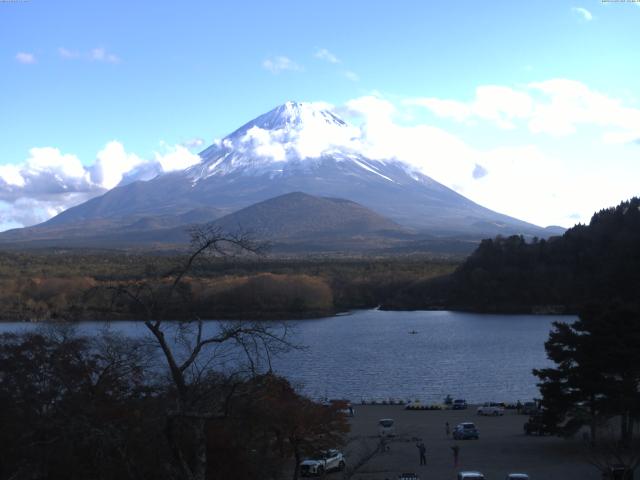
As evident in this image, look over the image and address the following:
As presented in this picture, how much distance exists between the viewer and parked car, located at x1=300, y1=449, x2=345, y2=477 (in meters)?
13.2

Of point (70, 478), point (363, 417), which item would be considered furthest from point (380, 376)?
point (70, 478)

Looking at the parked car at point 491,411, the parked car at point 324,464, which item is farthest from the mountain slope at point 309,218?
the parked car at point 324,464

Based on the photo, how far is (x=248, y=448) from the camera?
391 inches

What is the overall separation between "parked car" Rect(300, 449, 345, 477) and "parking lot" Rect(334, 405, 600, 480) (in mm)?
348

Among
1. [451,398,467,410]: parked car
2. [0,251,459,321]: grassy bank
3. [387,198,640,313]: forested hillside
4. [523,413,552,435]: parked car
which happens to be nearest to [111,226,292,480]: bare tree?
[523,413,552,435]: parked car

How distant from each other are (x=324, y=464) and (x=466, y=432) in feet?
18.8

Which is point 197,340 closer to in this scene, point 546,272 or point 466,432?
point 466,432

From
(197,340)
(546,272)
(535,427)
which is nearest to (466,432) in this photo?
(535,427)

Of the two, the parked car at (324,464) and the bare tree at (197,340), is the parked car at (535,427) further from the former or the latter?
the bare tree at (197,340)

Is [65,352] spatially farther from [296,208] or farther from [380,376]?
[296,208]

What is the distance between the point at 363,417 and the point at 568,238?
4933cm

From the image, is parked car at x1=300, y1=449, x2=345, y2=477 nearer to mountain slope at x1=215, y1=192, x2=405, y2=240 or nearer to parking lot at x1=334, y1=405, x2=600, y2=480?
parking lot at x1=334, y1=405, x2=600, y2=480

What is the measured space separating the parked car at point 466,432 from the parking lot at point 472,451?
0.15 metres

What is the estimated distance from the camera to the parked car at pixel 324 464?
13211 mm
